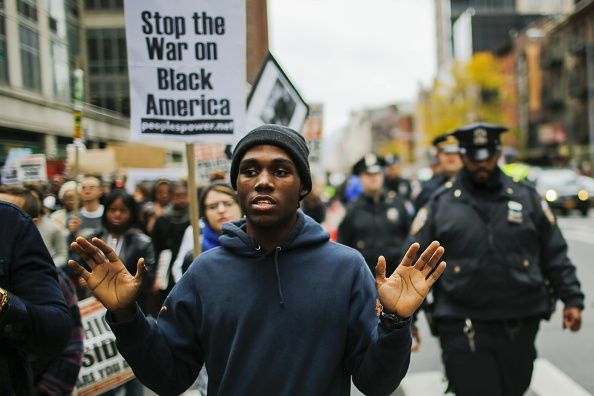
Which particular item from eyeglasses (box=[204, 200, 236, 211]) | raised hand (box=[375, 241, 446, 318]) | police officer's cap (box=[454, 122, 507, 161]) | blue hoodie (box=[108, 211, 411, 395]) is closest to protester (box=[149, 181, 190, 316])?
eyeglasses (box=[204, 200, 236, 211])

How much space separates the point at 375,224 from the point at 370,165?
2.29ft

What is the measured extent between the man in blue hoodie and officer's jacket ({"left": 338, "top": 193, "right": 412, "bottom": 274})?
4.52 meters

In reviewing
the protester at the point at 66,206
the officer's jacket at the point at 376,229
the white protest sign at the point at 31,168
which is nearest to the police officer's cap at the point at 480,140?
the officer's jacket at the point at 376,229

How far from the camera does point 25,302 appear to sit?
2.50 metres

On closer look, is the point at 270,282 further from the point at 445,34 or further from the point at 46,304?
the point at 445,34

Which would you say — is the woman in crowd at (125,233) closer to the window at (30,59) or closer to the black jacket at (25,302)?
the black jacket at (25,302)

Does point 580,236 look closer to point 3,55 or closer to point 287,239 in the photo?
point 3,55

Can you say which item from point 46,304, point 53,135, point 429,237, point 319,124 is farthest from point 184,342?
point 53,135

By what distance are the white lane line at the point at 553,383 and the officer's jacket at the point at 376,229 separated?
1674 mm

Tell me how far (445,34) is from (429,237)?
378ft

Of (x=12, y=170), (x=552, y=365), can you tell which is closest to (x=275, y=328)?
(x=552, y=365)

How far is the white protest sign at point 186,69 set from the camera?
411 centimetres

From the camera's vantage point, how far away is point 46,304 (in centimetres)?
258

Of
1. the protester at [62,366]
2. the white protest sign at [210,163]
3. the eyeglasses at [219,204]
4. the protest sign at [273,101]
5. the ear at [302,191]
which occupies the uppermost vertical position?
the protest sign at [273,101]
